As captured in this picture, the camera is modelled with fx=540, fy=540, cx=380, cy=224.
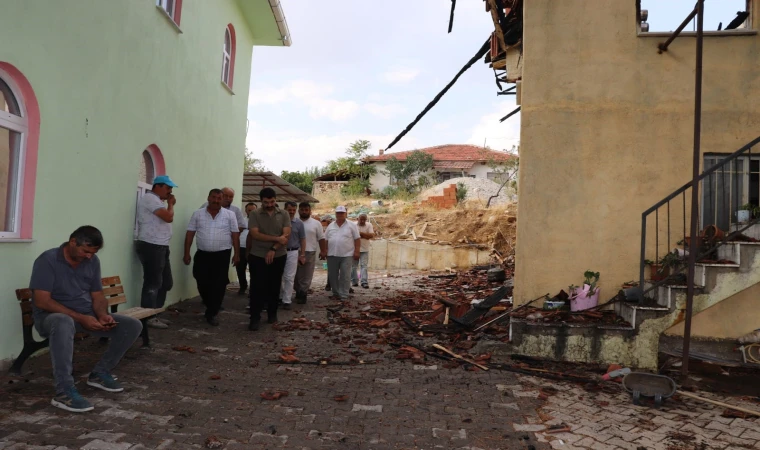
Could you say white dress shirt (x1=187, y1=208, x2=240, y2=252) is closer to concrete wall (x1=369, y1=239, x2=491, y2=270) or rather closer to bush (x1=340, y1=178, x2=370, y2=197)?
concrete wall (x1=369, y1=239, x2=491, y2=270)

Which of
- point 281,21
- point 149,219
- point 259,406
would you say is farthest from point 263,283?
point 281,21

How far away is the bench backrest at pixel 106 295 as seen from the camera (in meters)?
4.81

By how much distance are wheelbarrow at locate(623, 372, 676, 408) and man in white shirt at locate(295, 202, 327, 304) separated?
20.7 feet

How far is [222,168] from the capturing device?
12125 millimetres

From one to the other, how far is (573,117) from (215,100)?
726 cm

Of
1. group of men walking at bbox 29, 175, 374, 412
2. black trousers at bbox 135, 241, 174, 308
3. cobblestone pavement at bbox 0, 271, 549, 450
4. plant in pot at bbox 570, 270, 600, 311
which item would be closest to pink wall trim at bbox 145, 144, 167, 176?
group of men walking at bbox 29, 175, 374, 412

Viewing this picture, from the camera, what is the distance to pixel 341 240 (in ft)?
35.7

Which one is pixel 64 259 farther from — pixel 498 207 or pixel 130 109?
pixel 498 207

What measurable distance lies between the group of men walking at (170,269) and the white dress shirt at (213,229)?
Answer: 1 cm

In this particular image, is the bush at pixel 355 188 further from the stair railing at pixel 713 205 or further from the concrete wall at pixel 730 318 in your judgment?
the concrete wall at pixel 730 318

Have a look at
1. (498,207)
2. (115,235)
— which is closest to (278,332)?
(115,235)

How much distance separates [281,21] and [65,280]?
9771mm

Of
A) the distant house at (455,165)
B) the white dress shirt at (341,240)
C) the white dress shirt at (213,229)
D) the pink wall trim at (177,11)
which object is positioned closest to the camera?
the white dress shirt at (213,229)

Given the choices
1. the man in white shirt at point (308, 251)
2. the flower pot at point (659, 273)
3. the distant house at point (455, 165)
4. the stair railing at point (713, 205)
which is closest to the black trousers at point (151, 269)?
the man in white shirt at point (308, 251)
